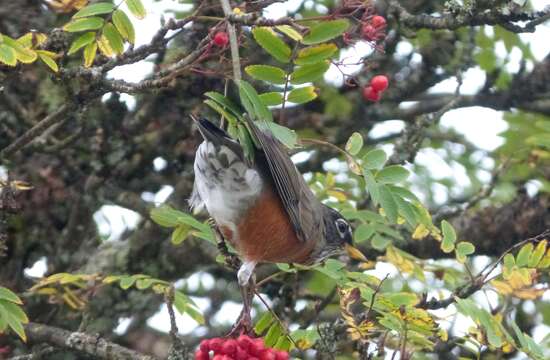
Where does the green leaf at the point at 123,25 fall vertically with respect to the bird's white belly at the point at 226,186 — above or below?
above

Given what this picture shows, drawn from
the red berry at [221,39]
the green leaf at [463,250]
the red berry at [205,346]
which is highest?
the red berry at [221,39]

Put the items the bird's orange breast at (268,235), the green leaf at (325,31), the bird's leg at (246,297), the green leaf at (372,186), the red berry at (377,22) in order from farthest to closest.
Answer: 1. the bird's orange breast at (268,235)
2. the red berry at (377,22)
3. the green leaf at (372,186)
4. the green leaf at (325,31)
5. the bird's leg at (246,297)

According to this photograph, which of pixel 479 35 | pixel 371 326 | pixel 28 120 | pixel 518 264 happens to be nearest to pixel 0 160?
pixel 28 120

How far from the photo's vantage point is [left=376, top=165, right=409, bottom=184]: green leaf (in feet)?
12.1

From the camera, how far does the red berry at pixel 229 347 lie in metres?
3.16

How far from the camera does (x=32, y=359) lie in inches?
156

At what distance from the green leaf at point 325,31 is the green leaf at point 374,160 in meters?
0.49

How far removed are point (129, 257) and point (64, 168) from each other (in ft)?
2.02

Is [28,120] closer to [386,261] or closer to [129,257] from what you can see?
[129,257]

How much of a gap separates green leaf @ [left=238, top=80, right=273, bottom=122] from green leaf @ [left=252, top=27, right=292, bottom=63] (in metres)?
0.34

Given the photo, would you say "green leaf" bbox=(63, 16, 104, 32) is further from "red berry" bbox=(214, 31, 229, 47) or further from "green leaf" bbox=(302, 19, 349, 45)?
"green leaf" bbox=(302, 19, 349, 45)

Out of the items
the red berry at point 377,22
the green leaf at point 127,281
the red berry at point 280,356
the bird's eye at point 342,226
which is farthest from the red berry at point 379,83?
the red berry at point 280,356

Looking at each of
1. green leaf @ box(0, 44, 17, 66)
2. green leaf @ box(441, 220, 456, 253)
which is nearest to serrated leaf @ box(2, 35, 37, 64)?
green leaf @ box(0, 44, 17, 66)

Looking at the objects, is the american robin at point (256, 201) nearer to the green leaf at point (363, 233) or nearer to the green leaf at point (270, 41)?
the green leaf at point (363, 233)
